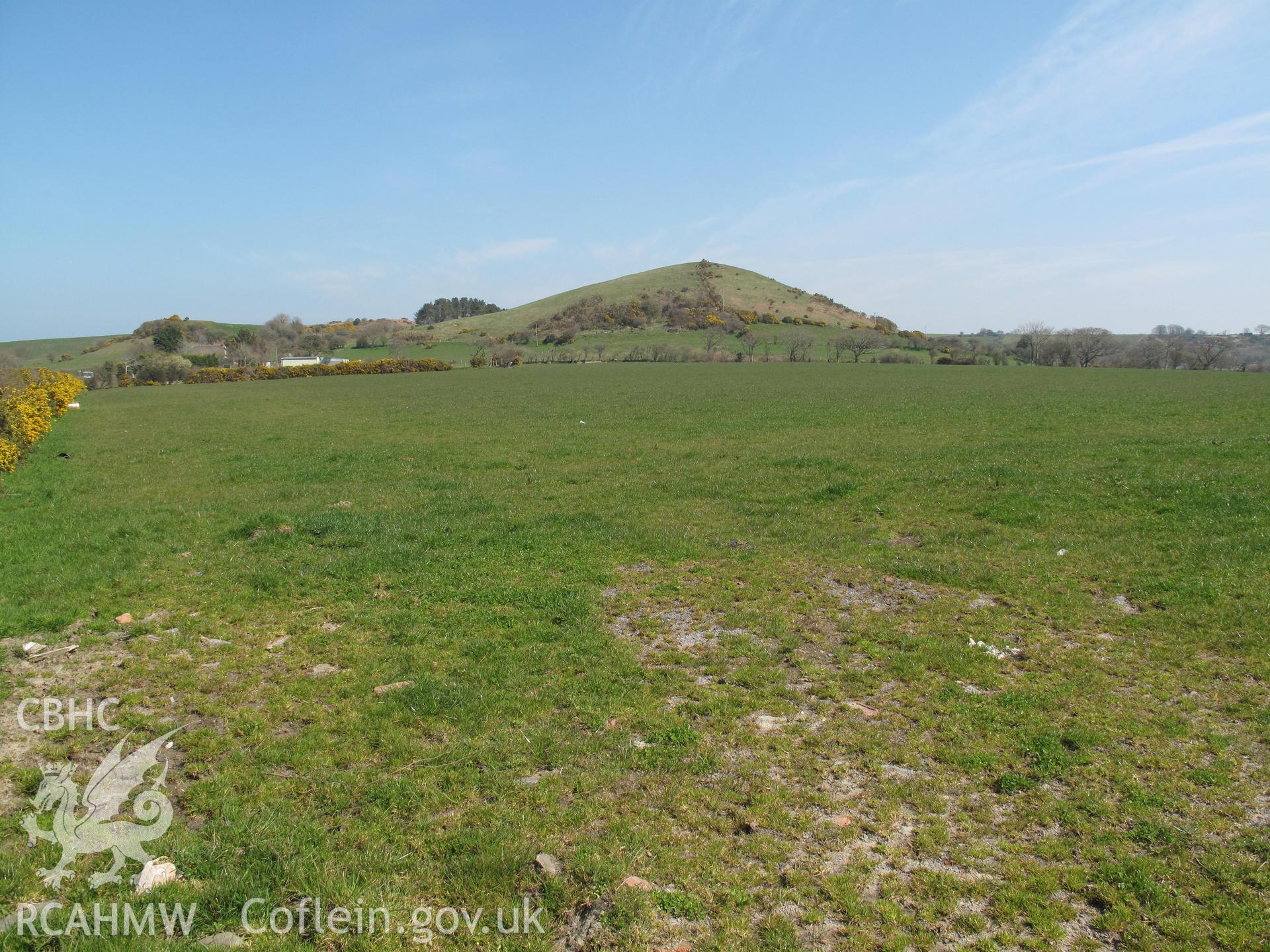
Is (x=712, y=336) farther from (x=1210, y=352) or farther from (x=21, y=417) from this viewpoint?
(x=21, y=417)

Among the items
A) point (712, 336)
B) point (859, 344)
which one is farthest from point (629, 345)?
point (859, 344)

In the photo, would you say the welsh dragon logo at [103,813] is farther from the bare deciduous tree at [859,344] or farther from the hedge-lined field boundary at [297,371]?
the bare deciduous tree at [859,344]

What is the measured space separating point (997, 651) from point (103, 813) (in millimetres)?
8302

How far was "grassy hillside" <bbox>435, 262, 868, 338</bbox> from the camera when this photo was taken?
6403 inches

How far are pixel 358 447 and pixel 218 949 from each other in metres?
21.1

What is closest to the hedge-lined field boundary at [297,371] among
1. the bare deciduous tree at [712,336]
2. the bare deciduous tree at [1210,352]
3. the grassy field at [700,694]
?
the bare deciduous tree at [712,336]

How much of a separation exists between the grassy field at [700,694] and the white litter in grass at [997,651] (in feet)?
0.12

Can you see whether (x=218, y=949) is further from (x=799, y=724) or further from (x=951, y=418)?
(x=951, y=418)

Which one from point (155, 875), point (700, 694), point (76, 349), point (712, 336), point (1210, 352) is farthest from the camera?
point (76, 349)

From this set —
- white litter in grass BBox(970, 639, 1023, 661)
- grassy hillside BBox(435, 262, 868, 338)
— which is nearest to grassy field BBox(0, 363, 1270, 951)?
white litter in grass BBox(970, 639, 1023, 661)

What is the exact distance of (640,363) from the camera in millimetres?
97875

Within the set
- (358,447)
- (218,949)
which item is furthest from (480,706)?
(358,447)

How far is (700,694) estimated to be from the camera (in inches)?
267

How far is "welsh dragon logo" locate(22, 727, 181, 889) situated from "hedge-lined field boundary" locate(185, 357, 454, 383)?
288 ft
